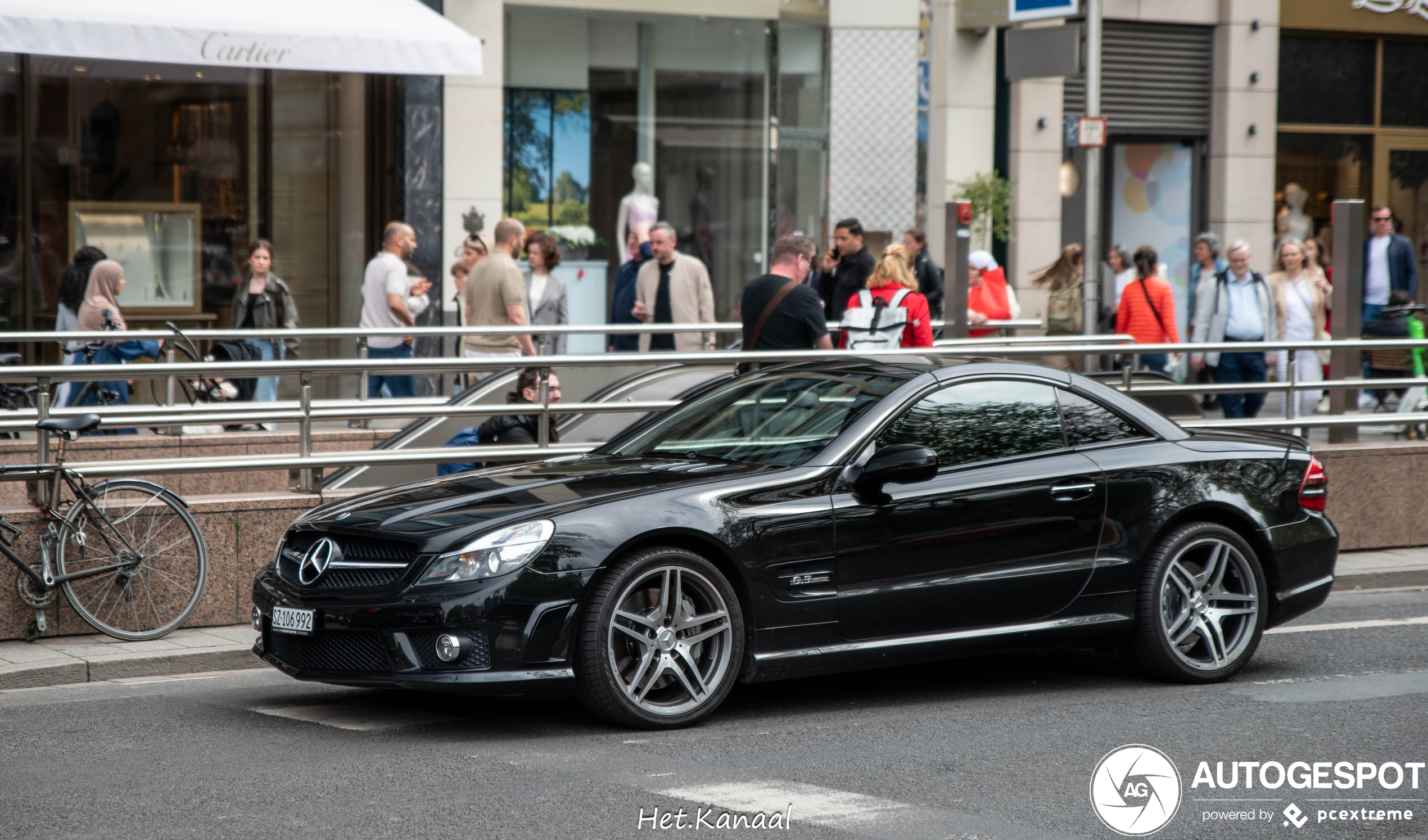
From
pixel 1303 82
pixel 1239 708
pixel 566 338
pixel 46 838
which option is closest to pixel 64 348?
pixel 566 338

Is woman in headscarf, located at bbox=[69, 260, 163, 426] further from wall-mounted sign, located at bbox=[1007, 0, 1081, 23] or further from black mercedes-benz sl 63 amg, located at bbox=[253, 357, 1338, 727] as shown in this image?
wall-mounted sign, located at bbox=[1007, 0, 1081, 23]

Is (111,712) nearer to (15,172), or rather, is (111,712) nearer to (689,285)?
(689,285)

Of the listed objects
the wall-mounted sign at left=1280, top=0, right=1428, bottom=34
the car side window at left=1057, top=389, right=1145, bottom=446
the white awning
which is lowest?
the car side window at left=1057, top=389, right=1145, bottom=446

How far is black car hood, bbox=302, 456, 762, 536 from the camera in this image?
243 inches

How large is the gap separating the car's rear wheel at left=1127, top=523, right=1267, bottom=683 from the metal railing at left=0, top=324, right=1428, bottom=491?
1401 millimetres

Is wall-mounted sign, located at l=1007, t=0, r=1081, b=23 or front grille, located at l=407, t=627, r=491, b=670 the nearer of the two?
front grille, located at l=407, t=627, r=491, b=670

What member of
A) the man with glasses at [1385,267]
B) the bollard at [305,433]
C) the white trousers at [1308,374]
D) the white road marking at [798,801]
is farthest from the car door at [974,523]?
the man with glasses at [1385,267]

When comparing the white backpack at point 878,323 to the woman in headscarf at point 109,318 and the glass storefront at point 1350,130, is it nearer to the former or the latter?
the woman in headscarf at point 109,318

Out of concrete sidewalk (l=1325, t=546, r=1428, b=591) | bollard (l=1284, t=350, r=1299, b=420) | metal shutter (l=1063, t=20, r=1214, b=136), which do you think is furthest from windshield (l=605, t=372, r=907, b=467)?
metal shutter (l=1063, t=20, r=1214, b=136)

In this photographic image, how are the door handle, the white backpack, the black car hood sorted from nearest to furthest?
the black car hood, the door handle, the white backpack

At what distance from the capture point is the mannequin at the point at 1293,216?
22609mm

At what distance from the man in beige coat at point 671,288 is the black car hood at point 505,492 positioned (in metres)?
6.78

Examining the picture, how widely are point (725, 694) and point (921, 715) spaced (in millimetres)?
828

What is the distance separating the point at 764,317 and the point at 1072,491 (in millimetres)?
3396
